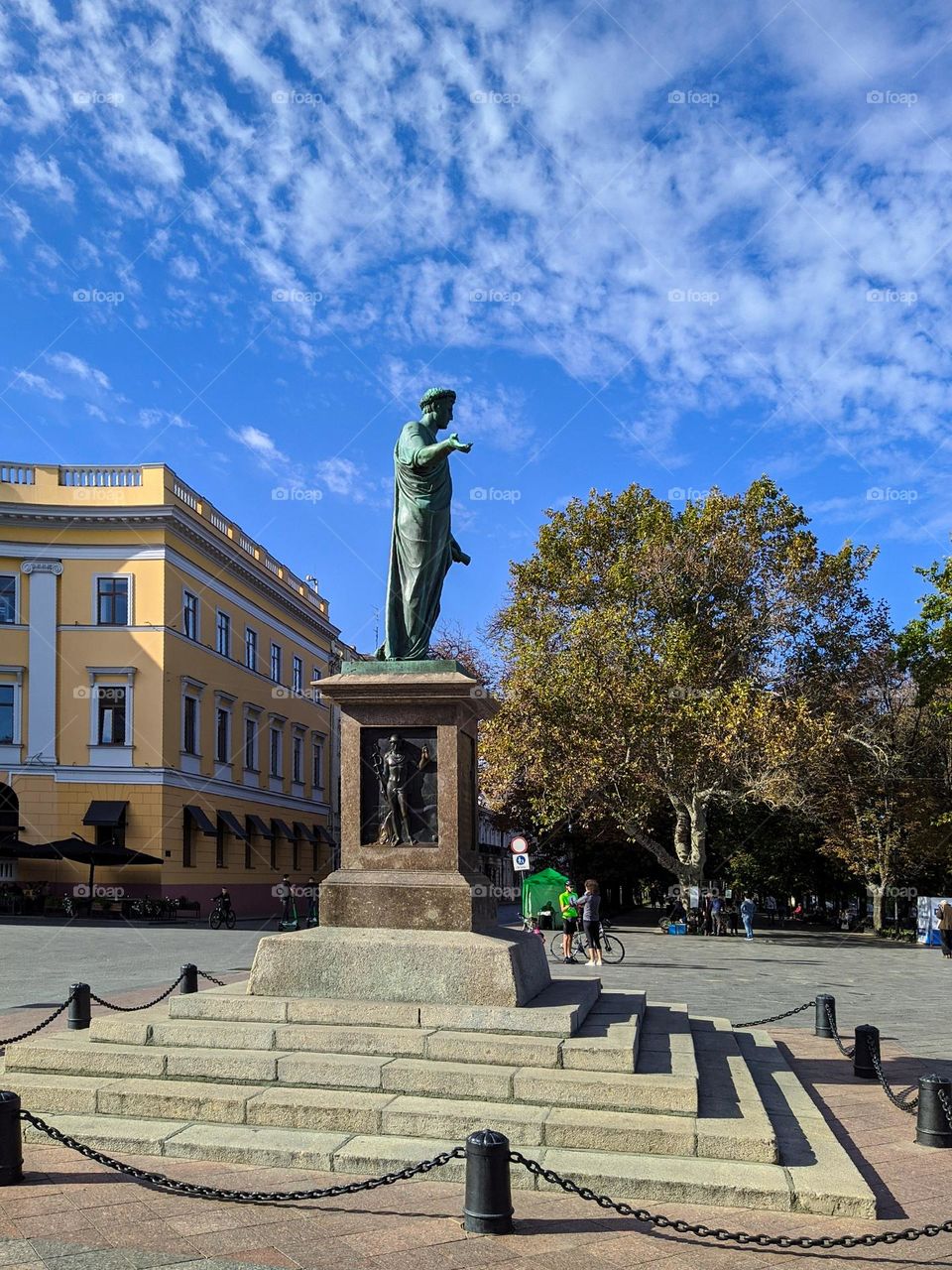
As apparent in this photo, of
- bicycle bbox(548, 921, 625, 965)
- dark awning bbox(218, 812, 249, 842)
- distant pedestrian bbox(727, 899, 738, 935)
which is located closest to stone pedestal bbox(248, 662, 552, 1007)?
bicycle bbox(548, 921, 625, 965)

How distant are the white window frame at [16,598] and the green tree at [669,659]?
15215 mm

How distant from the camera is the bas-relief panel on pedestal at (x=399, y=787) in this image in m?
9.47

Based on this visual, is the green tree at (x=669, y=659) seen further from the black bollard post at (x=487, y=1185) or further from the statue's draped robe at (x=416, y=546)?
the black bollard post at (x=487, y=1185)

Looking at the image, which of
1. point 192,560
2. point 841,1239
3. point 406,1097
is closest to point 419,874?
point 406,1097

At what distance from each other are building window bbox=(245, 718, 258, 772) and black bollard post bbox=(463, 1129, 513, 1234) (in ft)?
130

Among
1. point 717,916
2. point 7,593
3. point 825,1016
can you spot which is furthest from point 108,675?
point 825,1016

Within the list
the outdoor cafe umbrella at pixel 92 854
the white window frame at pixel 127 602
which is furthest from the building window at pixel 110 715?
the outdoor cafe umbrella at pixel 92 854

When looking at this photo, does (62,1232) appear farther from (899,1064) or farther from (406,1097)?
(899,1064)

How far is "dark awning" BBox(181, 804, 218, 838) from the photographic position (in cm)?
3741

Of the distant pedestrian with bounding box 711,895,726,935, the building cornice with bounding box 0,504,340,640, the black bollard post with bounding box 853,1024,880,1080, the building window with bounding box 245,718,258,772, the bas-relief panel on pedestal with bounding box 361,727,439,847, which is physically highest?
the building cornice with bounding box 0,504,340,640

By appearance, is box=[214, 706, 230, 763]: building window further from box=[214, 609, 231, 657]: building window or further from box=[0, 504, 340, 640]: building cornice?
box=[0, 504, 340, 640]: building cornice

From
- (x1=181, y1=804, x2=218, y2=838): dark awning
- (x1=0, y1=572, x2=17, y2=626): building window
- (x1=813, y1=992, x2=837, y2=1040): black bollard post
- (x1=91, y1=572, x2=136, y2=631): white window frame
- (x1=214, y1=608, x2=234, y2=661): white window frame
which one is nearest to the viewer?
(x1=813, y1=992, x2=837, y2=1040): black bollard post

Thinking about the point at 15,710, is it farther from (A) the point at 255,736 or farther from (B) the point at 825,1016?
(B) the point at 825,1016

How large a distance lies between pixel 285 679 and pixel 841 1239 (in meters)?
46.4
